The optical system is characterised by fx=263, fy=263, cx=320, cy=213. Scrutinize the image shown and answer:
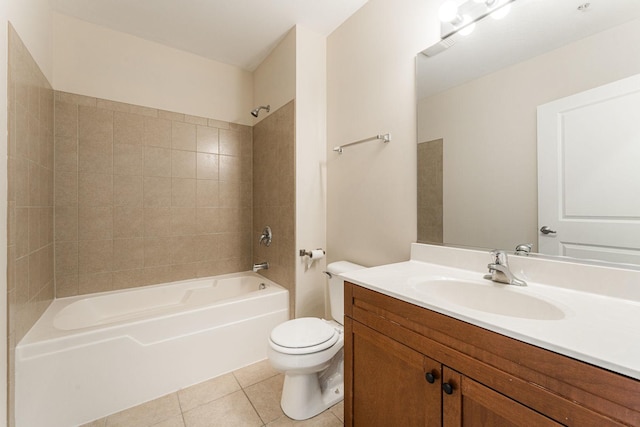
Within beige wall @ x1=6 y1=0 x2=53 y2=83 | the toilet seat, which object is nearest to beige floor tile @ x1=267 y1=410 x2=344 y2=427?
the toilet seat

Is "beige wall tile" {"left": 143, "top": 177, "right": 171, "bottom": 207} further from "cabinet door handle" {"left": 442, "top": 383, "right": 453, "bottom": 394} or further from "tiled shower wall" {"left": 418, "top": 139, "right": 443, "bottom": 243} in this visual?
"cabinet door handle" {"left": 442, "top": 383, "right": 453, "bottom": 394}

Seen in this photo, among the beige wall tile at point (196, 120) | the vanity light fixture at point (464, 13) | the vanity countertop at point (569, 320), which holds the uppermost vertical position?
the vanity light fixture at point (464, 13)

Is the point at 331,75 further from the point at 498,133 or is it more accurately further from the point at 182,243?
the point at 182,243

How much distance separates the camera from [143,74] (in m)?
2.18

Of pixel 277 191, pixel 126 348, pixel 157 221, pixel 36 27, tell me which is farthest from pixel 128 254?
pixel 36 27

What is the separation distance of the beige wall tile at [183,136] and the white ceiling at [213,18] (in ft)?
2.20

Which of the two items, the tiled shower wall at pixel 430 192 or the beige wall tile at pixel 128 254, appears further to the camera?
the beige wall tile at pixel 128 254

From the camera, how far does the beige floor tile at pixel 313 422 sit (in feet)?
4.46

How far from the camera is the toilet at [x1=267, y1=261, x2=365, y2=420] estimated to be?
1.34 m

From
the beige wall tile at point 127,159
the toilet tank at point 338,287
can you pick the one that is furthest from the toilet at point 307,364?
the beige wall tile at point 127,159

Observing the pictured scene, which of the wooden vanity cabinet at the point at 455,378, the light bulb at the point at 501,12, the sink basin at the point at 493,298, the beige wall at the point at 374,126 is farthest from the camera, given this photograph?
the beige wall at the point at 374,126

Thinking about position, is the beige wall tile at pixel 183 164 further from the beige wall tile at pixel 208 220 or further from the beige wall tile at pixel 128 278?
the beige wall tile at pixel 128 278

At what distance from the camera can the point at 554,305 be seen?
84 cm

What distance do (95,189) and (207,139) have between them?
3.11ft
